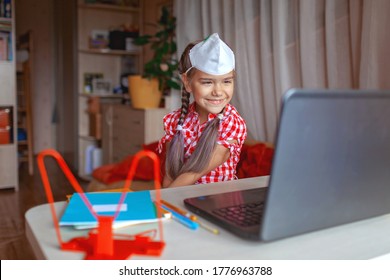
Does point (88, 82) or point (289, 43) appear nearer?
point (289, 43)

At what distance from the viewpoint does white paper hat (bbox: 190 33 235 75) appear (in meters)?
1.18

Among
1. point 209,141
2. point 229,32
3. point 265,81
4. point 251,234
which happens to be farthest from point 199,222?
point 229,32

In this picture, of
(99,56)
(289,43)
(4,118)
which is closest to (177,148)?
(289,43)

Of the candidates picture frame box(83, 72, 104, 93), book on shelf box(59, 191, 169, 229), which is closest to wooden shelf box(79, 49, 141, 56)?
picture frame box(83, 72, 104, 93)

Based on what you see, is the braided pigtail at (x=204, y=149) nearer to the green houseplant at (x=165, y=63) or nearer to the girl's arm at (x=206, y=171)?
the girl's arm at (x=206, y=171)

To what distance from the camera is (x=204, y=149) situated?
1241mm

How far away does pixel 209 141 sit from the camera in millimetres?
1244

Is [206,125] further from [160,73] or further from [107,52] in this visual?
[107,52]

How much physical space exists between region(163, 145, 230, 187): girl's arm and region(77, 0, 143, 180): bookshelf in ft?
9.73

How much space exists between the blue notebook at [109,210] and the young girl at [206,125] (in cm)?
38

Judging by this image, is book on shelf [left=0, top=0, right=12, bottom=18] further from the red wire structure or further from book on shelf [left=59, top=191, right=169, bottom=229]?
the red wire structure

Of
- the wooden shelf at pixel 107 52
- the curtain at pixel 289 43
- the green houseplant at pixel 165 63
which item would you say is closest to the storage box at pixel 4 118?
the wooden shelf at pixel 107 52

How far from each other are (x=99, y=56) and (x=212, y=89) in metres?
3.36
